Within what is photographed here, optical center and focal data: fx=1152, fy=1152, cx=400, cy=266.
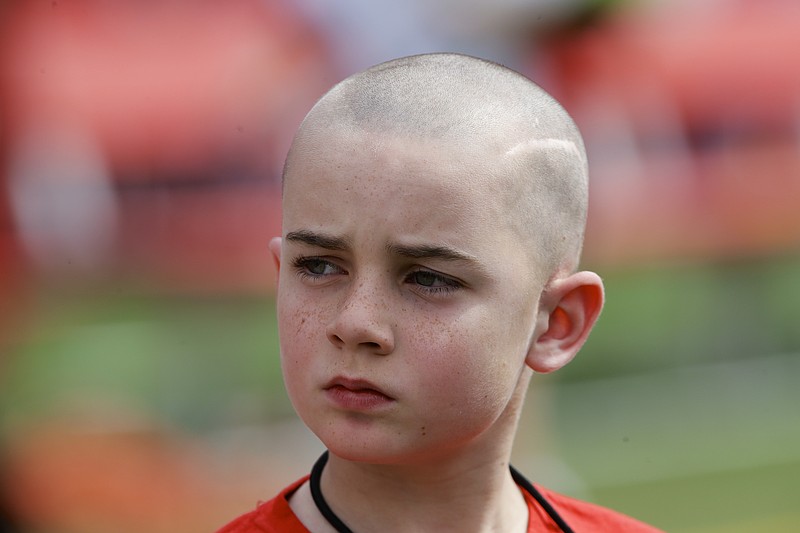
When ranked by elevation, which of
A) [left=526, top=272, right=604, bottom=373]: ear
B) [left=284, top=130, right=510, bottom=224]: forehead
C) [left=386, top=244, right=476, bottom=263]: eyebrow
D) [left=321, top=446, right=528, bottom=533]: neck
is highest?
[left=284, top=130, right=510, bottom=224]: forehead

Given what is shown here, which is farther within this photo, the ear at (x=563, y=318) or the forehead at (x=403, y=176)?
the ear at (x=563, y=318)

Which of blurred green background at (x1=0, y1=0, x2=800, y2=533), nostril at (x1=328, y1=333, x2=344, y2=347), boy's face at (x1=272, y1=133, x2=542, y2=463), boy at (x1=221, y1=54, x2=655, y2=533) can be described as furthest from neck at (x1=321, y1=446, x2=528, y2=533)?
blurred green background at (x1=0, y1=0, x2=800, y2=533)

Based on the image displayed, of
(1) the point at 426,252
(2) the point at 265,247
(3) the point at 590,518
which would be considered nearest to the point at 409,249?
(1) the point at 426,252

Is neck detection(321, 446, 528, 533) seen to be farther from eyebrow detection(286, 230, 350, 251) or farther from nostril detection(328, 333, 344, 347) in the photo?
eyebrow detection(286, 230, 350, 251)

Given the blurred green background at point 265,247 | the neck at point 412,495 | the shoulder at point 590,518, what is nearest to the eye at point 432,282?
the neck at point 412,495

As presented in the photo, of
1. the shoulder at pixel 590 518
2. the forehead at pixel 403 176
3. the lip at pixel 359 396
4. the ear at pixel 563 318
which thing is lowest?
the shoulder at pixel 590 518

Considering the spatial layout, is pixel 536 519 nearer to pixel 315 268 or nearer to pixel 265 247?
pixel 315 268

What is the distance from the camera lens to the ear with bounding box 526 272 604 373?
1.58m

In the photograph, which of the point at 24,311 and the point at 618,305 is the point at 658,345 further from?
the point at 24,311

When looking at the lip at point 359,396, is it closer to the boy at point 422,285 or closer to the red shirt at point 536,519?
the boy at point 422,285

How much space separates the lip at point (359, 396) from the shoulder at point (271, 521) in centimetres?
26

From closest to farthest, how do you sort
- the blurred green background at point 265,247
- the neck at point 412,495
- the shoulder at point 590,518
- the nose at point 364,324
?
the nose at point 364,324
the neck at point 412,495
the shoulder at point 590,518
the blurred green background at point 265,247

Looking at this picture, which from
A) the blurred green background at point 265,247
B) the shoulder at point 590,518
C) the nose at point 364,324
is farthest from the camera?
the blurred green background at point 265,247

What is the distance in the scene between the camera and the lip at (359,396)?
1398 mm
